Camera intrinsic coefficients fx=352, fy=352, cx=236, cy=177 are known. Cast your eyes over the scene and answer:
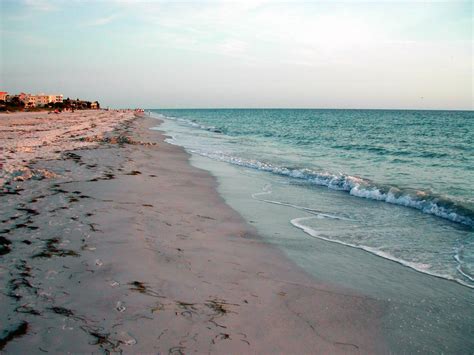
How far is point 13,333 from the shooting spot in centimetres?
296

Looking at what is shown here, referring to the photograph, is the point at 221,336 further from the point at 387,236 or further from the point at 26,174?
the point at 26,174

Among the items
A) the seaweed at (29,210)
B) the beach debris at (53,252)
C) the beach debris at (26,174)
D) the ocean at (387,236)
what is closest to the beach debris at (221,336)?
the ocean at (387,236)

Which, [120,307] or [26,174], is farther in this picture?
[26,174]

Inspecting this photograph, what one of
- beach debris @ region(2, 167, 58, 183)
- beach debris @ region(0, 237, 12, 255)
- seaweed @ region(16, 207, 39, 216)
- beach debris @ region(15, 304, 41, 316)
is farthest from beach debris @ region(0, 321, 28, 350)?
beach debris @ region(2, 167, 58, 183)

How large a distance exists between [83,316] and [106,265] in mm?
1187

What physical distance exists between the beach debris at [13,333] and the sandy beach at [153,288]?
1 cm

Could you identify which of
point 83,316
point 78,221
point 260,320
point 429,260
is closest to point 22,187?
point 78,221

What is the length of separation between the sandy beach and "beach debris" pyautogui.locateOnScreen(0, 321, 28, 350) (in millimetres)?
12

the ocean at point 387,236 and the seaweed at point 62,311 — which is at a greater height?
the seaweed at point 62,311

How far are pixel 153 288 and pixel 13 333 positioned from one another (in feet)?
4.50

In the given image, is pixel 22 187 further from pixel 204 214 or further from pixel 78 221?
pixel 204 214

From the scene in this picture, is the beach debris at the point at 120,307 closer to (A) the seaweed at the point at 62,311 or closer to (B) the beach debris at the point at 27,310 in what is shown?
(A) the seaweed at the point at 62,311

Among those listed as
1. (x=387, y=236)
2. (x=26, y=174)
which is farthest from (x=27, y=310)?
(x=26, y=174)

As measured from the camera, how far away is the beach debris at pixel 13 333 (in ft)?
9.38
